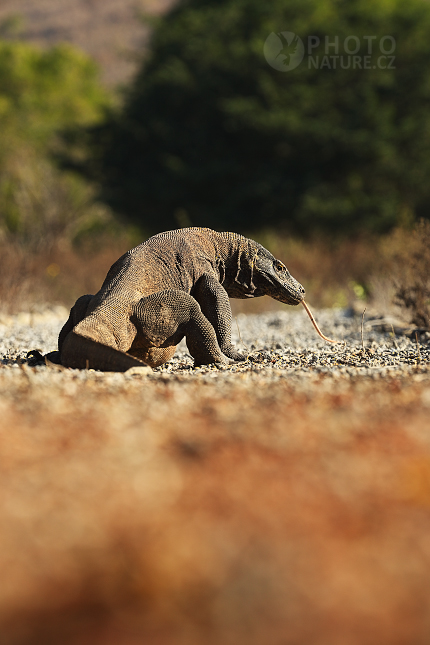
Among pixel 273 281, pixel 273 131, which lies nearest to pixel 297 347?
pixel 273 281

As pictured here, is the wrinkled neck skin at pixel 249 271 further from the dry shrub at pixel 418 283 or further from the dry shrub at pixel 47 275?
the dry shrub at pixel 47 275

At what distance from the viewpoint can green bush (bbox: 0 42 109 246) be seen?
98.3 ft

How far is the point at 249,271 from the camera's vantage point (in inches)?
237

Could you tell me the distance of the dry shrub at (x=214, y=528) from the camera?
1.54m

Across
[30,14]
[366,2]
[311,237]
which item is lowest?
[311,237]

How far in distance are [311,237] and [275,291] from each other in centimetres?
1814

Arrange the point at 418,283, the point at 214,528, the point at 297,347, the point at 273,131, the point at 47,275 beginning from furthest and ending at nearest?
the point at 273,131, the point at 47,275, the point at 418,283, the point at 297,347, the point at 214,528

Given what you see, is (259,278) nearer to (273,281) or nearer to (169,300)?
(273,281)

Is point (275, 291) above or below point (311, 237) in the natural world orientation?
above

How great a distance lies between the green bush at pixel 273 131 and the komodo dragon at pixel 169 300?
18514 mm

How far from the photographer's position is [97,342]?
439 cm

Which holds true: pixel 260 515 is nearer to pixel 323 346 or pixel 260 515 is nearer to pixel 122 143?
pixel 323 346

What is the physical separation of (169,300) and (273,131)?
69.2 feet

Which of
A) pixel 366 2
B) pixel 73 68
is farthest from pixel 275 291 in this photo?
pixel 73 68
